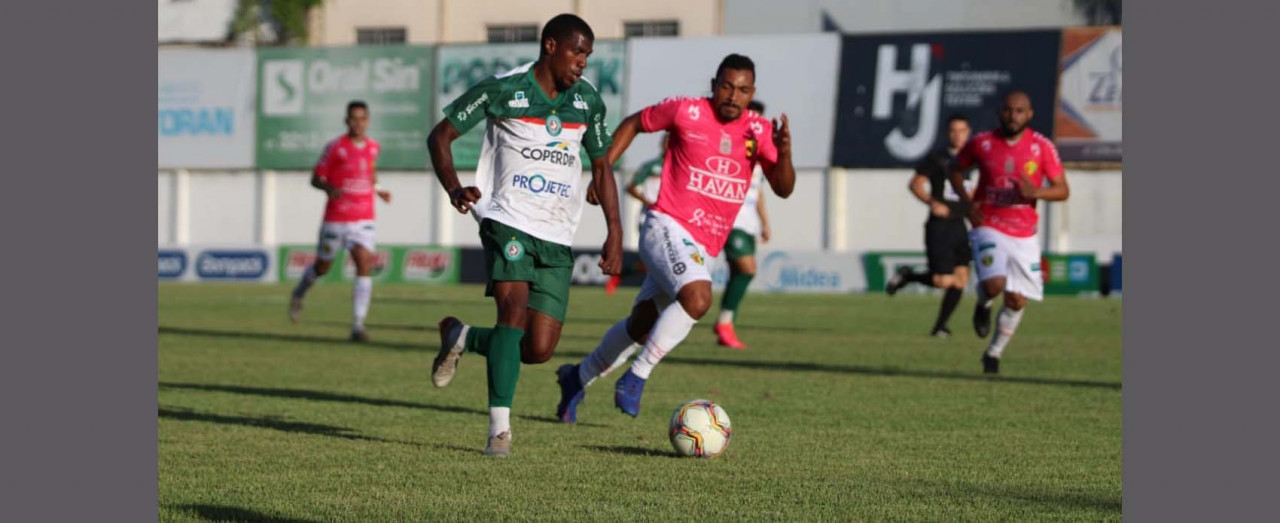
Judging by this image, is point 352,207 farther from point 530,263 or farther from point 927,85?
point 927,85

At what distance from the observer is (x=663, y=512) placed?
236 inches

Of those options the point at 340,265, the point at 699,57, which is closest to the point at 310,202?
the point at 340,265

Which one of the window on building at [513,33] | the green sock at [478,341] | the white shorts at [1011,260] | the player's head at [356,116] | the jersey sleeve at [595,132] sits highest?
the window on building at [513,33]

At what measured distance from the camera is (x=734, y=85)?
30.6ft

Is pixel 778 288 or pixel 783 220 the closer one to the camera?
pixel 778 288

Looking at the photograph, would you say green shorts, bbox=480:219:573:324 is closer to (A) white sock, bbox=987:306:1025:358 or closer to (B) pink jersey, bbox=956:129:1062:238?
(B) pink jersey, bbox=956:129:1062:238

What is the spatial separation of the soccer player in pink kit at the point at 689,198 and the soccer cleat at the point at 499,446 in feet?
5.22

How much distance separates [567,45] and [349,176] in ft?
32.3

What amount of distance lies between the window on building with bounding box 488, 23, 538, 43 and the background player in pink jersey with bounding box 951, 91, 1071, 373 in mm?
37825

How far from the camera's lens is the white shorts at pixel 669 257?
9.36m

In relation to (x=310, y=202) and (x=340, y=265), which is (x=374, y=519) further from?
(x=310, y=202)

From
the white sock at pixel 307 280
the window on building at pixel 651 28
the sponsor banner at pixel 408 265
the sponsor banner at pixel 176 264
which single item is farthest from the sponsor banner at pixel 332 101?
the white sock at pixel 307 280

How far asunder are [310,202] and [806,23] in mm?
15454

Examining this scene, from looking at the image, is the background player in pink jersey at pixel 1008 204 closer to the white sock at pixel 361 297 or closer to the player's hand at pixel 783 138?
the player's hand at pixel 783 138
